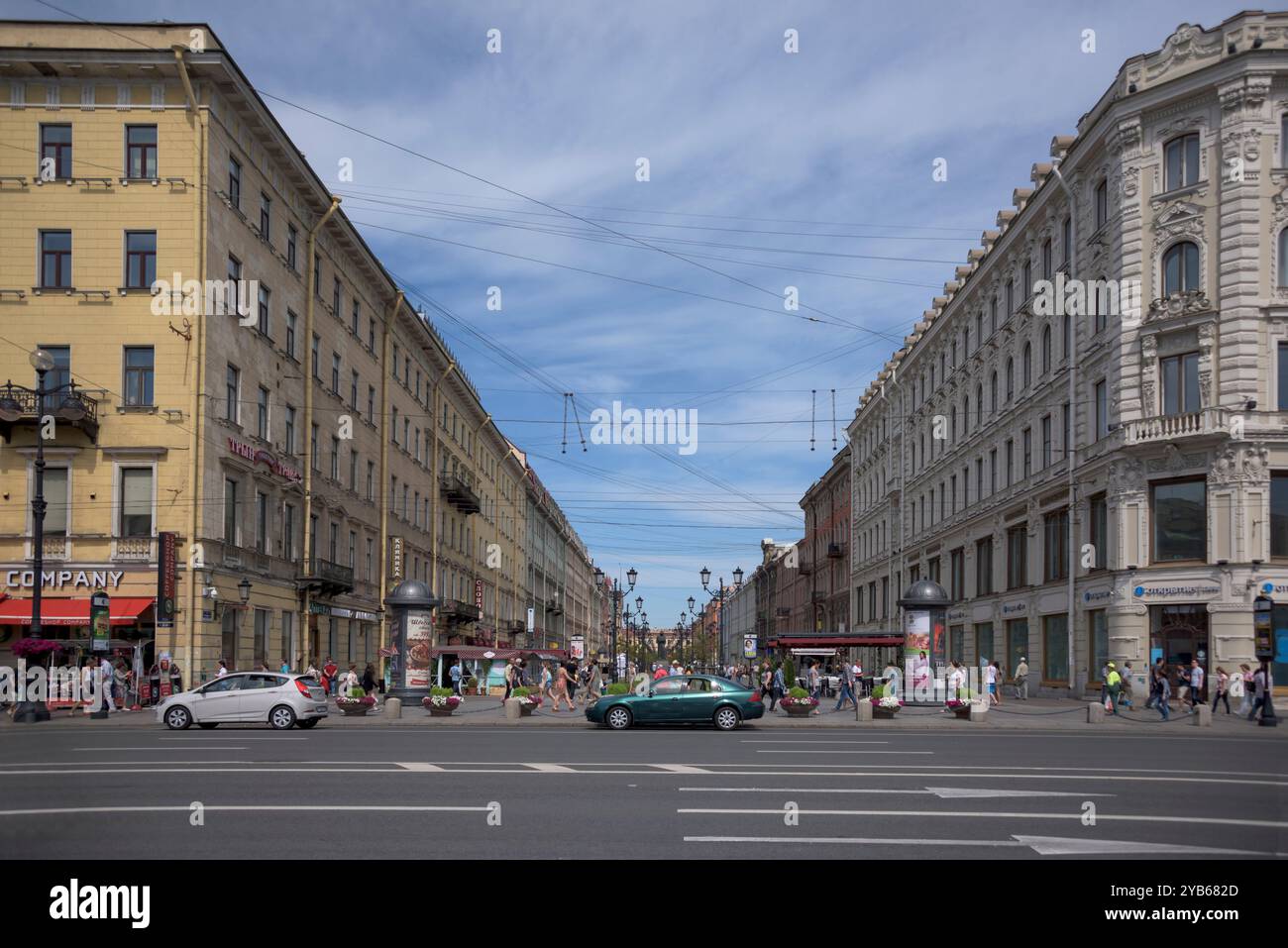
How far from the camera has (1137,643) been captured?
37688 mm

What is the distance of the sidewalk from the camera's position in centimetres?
2834

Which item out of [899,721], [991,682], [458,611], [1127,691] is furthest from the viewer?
[458,611]

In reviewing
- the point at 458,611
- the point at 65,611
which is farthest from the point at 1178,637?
the point at 458,611

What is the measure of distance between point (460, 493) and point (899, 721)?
137ft

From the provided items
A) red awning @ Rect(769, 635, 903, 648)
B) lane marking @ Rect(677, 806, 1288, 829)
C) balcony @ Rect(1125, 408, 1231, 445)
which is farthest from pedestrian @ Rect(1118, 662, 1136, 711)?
lane marking @ Rect(677, 806, 1288, 829)

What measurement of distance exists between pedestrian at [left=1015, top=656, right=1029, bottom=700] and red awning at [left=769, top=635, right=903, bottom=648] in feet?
17.8

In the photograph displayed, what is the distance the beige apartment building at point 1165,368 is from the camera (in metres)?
35.4

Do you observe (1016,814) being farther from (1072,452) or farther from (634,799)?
(1072,452)

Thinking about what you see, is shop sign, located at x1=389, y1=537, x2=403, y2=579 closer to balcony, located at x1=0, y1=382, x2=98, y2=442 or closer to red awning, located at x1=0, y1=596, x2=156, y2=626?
red awning, located at x1=0, y1=596, x2=156, y2=626

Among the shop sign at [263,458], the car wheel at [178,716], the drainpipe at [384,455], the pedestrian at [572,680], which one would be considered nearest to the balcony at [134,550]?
the shop sign at [263,458]

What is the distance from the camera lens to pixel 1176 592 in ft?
120

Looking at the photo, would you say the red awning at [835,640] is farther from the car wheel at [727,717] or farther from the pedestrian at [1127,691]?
the car wheel at [727,717]

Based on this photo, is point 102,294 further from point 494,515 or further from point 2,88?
point 494,515
